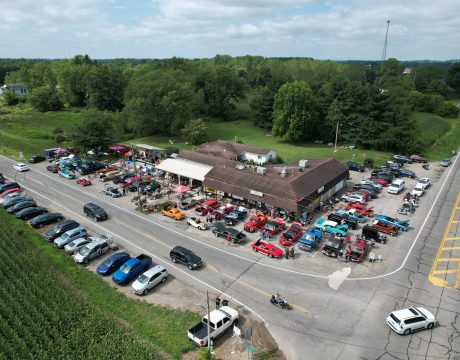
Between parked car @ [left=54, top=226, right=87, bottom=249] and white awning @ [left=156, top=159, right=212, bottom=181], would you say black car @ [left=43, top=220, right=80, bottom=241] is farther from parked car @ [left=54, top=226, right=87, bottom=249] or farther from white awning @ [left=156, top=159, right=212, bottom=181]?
white awning @ [left=156, top=159, right=212, bottom=181]

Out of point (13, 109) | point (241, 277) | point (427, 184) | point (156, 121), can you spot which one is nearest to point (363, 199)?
point (427, 184)

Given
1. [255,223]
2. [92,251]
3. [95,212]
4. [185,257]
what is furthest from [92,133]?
[185,257]

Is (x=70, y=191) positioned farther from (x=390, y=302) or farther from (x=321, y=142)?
(x=321, y=142)

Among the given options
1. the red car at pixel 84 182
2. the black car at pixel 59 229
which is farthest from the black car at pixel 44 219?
the red car at pixel 84 182

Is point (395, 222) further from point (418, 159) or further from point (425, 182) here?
point (418, 159)

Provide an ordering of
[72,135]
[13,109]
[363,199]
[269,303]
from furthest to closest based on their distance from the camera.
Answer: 1. [13,109]
2. [72,135]
3. [363,199]
4. [269,303]

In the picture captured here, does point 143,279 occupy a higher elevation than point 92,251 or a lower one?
lower
